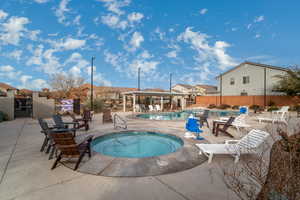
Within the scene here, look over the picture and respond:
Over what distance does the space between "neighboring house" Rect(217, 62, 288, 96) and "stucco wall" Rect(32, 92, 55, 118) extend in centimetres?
2845

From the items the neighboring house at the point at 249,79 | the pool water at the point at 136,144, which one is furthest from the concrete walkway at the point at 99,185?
the neighboring house at the point at 249,79

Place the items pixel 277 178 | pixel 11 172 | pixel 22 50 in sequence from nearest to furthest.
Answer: pixel 277 178
pixel 11 172
pixel 22 50

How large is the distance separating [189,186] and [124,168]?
1482 millimetres

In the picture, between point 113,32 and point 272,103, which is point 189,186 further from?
point 272,103

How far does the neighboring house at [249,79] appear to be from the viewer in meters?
22.6

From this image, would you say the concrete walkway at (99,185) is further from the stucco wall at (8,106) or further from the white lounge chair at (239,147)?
the stucco wall at (8,106)

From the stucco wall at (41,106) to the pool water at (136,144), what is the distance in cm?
930

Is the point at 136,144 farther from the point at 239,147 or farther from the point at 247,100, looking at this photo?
the point at 247,100

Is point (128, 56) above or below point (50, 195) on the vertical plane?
above

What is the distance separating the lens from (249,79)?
24.9m

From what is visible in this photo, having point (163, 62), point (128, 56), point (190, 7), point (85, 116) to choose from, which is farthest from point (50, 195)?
point (163, 62)

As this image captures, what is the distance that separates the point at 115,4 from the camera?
11.9 metres

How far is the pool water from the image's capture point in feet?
17.3

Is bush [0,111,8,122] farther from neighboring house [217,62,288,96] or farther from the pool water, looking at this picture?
neighboring house [217,62,288,96]
